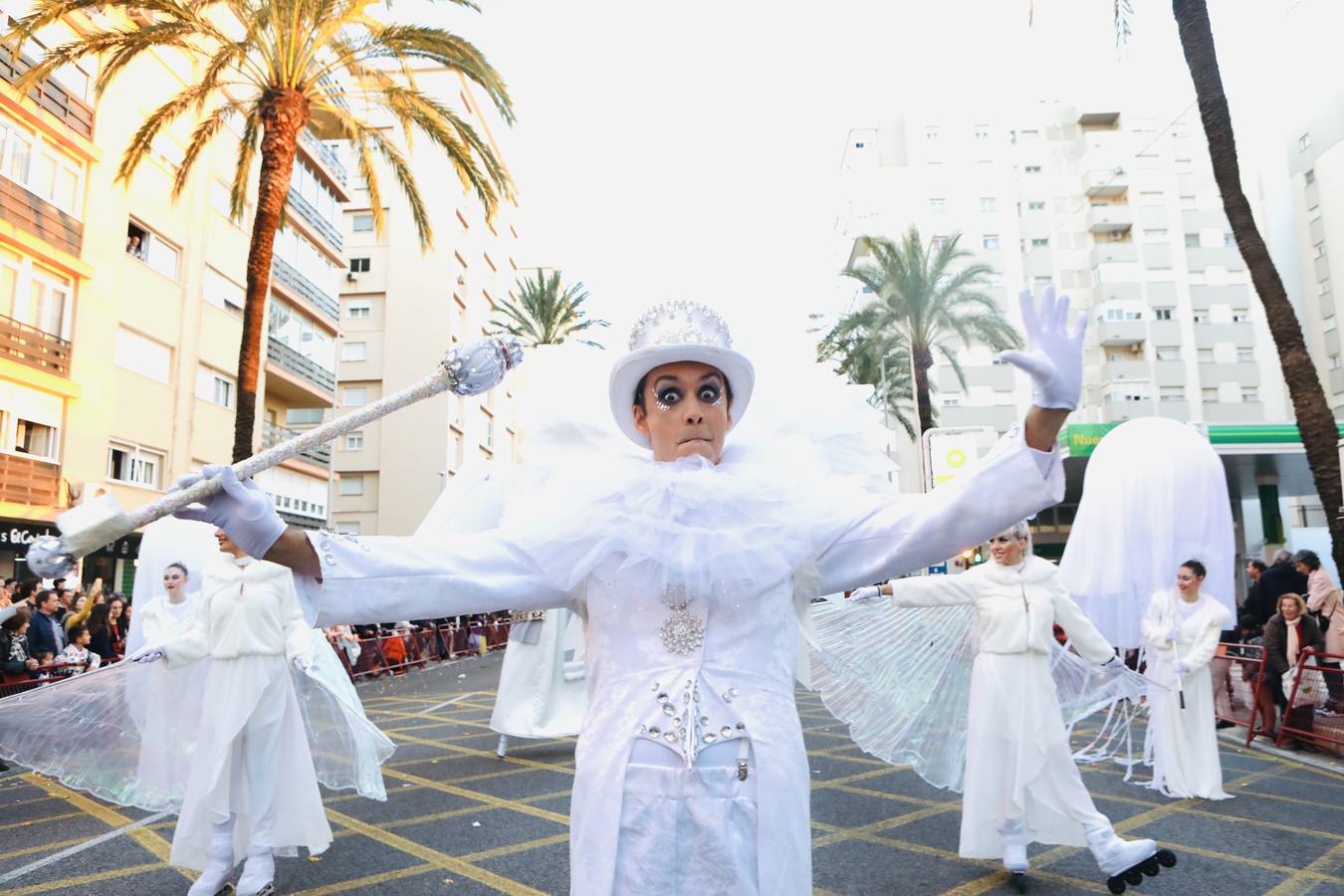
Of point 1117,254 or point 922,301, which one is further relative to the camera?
point 1117,254

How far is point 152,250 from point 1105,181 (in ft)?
156

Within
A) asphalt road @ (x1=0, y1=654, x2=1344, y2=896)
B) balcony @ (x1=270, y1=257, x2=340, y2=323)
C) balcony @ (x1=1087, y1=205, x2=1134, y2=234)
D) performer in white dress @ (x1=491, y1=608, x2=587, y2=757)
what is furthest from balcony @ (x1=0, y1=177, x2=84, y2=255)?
balcony @ (x1=1087, y1=205, x2=1134, y2=234)

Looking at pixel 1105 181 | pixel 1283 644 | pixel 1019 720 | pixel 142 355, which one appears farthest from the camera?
pixel 1105 181

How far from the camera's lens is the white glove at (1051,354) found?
2.35m

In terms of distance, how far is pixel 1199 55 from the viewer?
38.8 ft

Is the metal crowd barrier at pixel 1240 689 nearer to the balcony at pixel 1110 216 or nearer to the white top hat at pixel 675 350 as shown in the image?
the white top hat at pixel 675 350

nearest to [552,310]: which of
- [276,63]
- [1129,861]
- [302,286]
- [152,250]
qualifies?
[302,286]

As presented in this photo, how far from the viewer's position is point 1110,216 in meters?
55.1

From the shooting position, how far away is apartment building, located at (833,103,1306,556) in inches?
2087

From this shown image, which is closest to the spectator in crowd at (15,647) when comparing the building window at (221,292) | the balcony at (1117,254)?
the building window at (221,292)

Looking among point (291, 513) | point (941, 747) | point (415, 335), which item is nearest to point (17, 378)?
point (291, 513)

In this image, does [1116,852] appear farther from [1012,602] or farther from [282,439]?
[282,439]

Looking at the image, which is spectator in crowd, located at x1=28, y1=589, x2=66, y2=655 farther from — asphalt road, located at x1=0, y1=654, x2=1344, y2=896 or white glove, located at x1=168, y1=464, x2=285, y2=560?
white glove, located at x1=168, y1=464, x2=285, y2=560

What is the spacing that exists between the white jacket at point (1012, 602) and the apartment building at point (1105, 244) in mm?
46903
